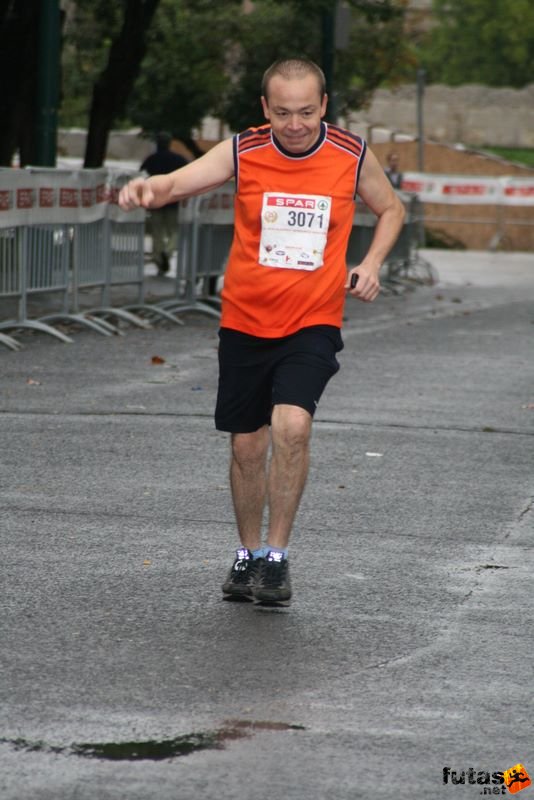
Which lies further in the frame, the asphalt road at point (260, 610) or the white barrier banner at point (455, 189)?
the white barrier banner at point (455, 189)

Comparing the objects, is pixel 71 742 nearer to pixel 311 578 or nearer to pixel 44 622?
pixel 44 622

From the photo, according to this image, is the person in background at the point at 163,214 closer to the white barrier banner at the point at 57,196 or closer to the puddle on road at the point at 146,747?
the white barrier banner at the point at 57,196

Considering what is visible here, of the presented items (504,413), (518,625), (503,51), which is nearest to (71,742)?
(518,625)

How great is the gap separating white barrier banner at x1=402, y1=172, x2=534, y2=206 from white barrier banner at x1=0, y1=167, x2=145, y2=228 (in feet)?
85.0

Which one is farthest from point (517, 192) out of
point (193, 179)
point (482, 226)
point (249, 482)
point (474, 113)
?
point (474, 113)

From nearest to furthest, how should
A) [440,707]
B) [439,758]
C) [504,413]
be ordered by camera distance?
1. [439,758]
2. [440,707]
3. [504,413]

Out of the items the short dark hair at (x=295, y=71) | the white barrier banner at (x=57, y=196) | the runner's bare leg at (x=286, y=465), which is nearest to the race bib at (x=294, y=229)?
the short dark hair at (x=295, y=71)

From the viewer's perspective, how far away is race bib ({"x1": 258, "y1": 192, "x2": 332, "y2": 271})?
19.1 ft

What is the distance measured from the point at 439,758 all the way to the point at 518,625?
4.92 feet

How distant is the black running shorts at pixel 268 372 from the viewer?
232 inches

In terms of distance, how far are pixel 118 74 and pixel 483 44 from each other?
80.9m

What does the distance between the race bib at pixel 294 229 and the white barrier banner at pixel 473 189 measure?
36152 millimetres

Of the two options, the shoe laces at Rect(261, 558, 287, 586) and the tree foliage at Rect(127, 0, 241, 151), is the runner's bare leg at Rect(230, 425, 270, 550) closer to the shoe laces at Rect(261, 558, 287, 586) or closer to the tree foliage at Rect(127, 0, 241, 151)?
the shoe laces at Rect(261, 558, 287, 586)

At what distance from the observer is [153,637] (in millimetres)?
5445
